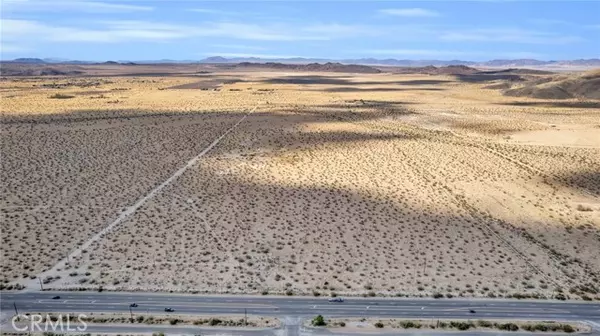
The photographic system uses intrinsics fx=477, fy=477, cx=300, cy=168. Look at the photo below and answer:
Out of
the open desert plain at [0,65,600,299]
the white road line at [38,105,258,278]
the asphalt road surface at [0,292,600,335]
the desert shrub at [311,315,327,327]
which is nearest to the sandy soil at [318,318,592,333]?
the desert shrub at [311,315,327,327]

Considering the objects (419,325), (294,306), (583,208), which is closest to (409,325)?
(419,325)

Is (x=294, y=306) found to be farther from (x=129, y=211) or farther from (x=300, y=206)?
(x=129, y=211)

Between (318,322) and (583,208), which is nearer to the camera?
(318,322)

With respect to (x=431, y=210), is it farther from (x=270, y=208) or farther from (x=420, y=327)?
(x=420, y=327)

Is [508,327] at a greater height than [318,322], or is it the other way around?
[318,322]

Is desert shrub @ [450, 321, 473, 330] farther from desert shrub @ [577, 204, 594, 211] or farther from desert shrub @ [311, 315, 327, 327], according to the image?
desert shrub @ [577, 204, 594, 211]

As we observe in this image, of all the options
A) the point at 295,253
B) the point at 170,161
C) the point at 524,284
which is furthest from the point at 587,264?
the point at 170,161

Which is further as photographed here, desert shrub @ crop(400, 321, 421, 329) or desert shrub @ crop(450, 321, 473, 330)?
desert shrub @ crop(400, 321, 421, 329)
